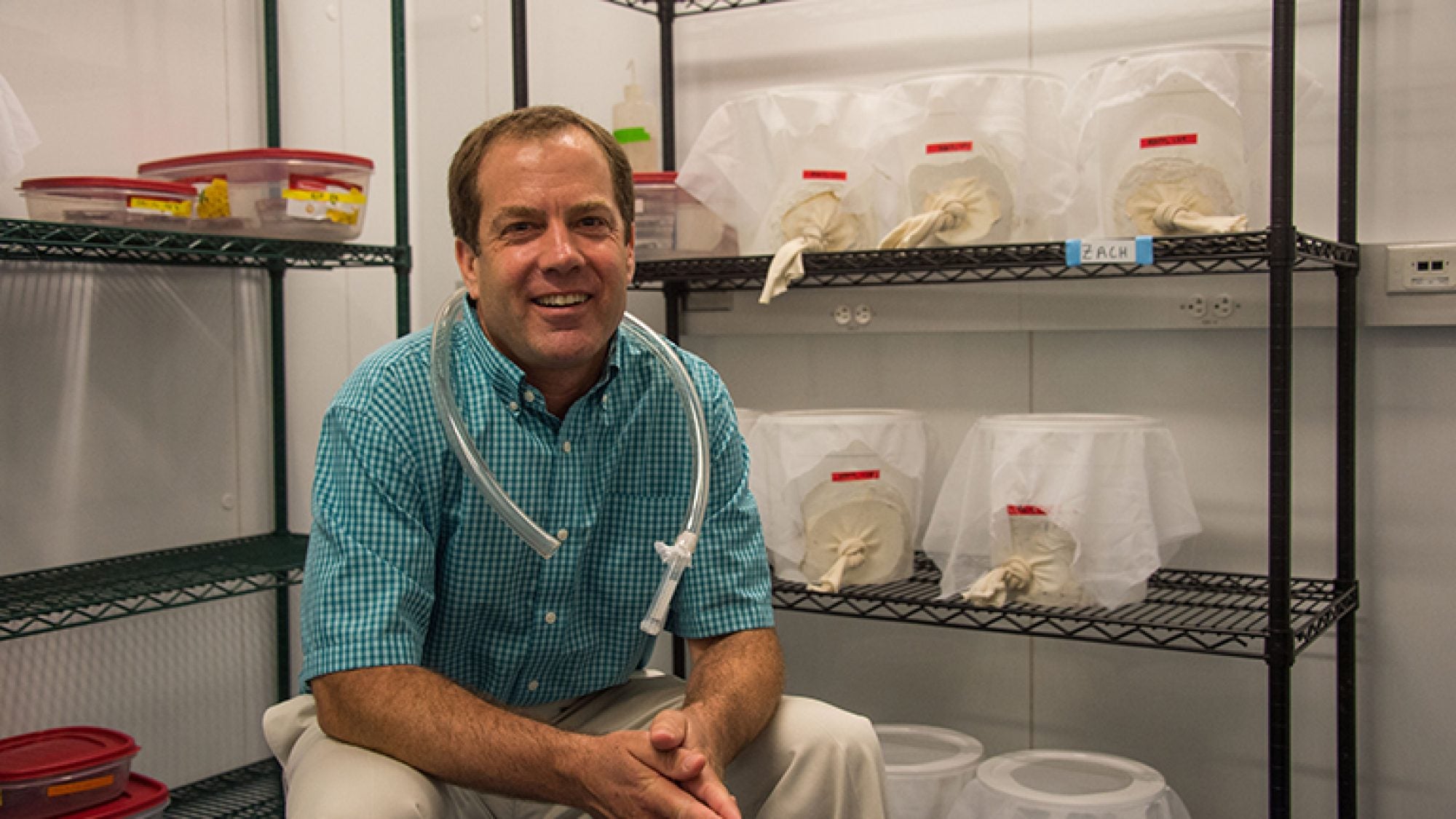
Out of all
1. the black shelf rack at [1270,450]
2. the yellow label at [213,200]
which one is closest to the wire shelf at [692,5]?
the black shelf rack at [1270,450]

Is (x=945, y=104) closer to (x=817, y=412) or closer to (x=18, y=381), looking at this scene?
(x=817, y=412)

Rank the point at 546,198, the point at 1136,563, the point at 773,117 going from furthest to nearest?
the point at 773,117 → the point at 1136,563 → the point at 546,198

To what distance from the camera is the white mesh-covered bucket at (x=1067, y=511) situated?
1795 millimetres

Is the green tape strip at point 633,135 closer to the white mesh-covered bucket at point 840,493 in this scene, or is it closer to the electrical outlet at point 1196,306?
the white mesh-covered bucket at point 840,493

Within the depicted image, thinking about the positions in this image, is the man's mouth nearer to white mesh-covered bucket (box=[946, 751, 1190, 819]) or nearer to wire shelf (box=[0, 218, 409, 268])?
wire shelf (box=[0, 218, 409, 268])

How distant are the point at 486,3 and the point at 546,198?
1179 mm

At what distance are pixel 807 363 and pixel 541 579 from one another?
40.4 inches

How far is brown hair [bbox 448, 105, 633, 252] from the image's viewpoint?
1.49m

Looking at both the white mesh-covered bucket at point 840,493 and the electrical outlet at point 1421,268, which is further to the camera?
the white mesh-covered bucket at point 840,493

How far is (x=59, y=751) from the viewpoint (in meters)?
1.97

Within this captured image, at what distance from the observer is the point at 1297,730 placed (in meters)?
2.07

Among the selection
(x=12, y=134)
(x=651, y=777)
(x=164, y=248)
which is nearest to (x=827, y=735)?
(x=651, y=777)

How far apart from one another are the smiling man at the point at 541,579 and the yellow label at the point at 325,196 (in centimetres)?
63

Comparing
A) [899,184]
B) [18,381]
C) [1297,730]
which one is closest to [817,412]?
[899,184]
